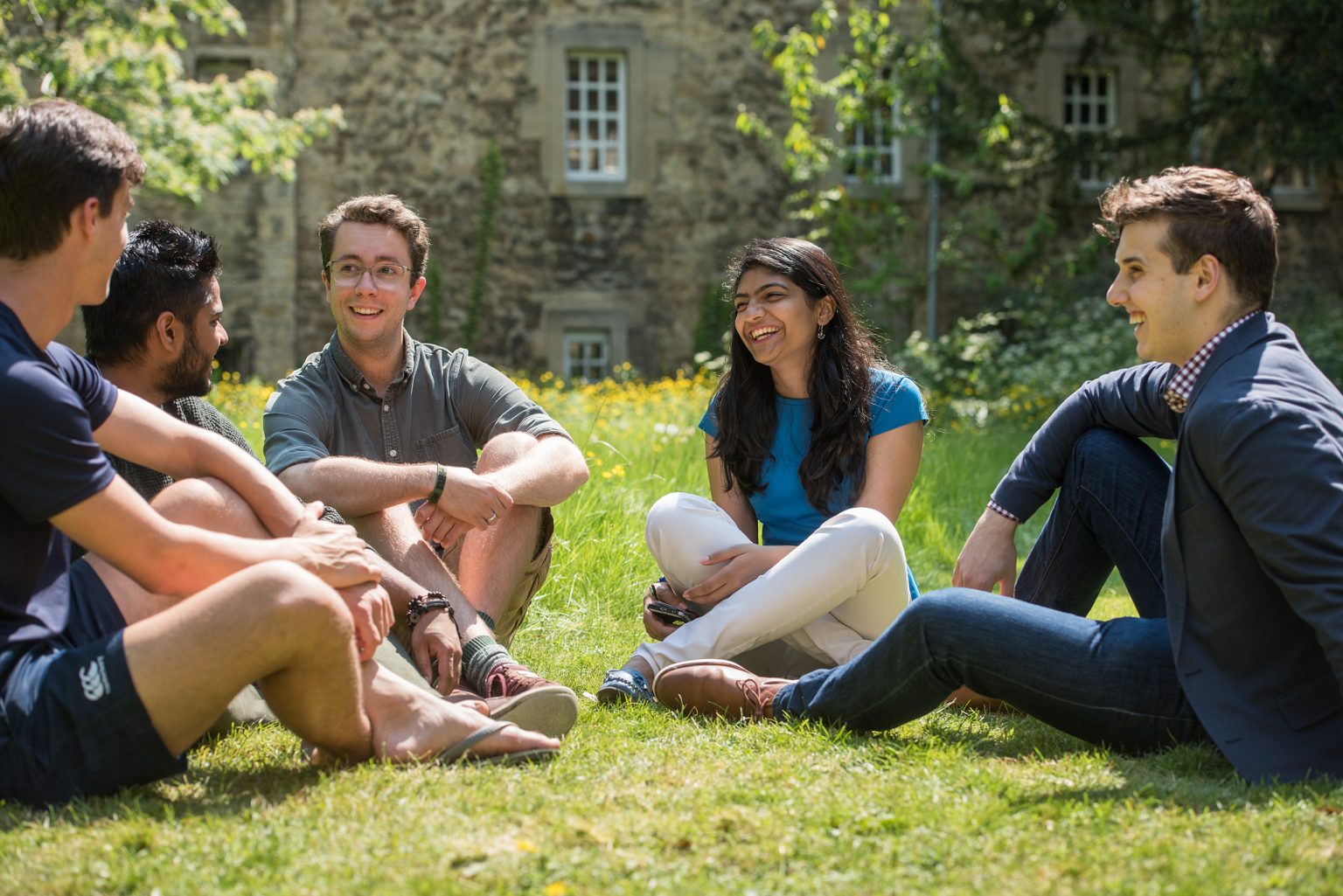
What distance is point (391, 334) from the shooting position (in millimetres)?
4203

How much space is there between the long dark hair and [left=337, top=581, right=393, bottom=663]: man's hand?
5.12ft

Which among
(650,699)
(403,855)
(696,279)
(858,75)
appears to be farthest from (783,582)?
(696,279)

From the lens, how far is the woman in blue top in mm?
3732

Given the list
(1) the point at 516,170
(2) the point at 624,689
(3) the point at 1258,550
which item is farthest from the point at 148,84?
(3) the point at 1258,550

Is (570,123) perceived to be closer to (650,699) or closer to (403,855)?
(650,699)

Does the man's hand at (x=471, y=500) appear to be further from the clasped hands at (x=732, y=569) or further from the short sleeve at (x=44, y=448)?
the short sleeve at (x=44, y=448)

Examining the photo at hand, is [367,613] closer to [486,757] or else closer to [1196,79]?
[486,757]

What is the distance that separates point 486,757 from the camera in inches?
119

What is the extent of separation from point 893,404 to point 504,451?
120cm

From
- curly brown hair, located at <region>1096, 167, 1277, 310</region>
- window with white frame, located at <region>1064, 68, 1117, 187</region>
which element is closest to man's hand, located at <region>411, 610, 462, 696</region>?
curly brown hair, located at <region>1096, 167, 1277, 310</region>

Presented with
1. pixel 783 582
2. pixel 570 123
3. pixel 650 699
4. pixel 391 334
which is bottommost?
pixel 650 699

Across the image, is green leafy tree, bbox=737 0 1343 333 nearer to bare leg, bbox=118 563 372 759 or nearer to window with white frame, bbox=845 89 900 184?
window with white frame, bbox=845 89 900 184

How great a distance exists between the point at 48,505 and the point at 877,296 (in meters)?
12.8

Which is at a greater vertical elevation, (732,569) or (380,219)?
(380,219)
